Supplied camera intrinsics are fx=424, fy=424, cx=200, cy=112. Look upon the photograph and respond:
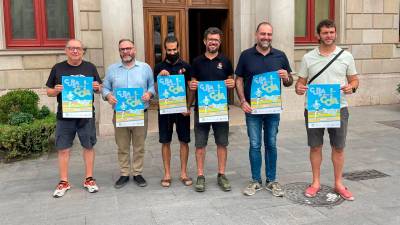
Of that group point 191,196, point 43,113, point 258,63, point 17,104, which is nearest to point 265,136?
point 258,63

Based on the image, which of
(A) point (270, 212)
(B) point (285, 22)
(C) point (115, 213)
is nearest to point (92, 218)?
(C) point (115, 213)

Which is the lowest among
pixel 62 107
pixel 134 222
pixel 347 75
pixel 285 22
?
pixel 134 222

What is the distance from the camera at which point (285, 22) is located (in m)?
9.78

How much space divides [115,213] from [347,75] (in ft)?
9.97

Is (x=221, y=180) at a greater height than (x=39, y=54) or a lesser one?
lesser

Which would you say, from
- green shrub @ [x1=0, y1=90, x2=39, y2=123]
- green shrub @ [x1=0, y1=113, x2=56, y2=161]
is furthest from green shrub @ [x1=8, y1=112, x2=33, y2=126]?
green shrub @ [x1=0, y1=90, x2=39, y2=123]

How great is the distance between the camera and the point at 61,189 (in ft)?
17.4

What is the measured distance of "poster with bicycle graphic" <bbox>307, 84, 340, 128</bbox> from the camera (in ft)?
15.6

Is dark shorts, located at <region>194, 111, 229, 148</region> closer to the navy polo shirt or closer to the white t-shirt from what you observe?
the navy polo shirt

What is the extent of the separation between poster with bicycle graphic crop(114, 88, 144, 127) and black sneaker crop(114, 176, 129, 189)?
2.63 feet

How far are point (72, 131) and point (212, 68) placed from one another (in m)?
1.94

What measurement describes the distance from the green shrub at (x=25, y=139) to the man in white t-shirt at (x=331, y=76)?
441 centimetres

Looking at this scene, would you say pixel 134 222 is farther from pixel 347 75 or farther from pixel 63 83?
pixel 347 75

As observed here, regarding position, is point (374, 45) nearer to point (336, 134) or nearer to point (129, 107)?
point (336, 134)
